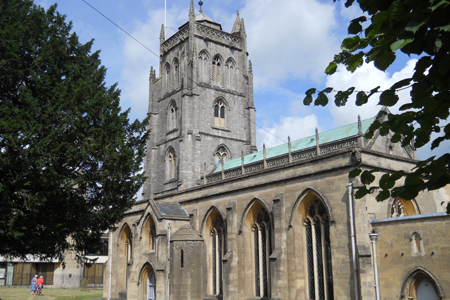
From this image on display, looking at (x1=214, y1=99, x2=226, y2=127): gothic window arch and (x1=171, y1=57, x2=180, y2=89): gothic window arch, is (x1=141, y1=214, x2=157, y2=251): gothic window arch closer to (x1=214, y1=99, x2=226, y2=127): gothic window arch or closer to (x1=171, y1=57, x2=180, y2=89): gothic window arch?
(x1=214, y1=99, x2=226, y2=127): gothic window arch

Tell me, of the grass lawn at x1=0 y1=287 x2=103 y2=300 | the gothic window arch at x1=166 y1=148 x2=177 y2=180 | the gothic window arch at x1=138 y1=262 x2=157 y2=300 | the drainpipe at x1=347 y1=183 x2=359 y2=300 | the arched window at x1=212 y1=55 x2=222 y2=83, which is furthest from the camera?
the arched window at x1=212 y1=55 x2=222 y2=83

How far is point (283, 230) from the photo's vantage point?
75.3ft

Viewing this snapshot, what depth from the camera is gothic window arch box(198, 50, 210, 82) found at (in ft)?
149

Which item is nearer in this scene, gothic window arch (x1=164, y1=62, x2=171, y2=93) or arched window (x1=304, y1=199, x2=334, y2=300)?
arched window (x1=304, y1=199, x2=334, y2=300)

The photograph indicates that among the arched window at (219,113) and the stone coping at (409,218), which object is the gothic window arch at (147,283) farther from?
the arched window at (219,113)

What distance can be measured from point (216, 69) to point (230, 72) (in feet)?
5.73

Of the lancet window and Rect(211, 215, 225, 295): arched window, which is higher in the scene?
the lancet window

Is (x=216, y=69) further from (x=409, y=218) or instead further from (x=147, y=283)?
(x=409, y=218)

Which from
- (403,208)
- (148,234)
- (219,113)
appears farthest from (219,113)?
(403,208)

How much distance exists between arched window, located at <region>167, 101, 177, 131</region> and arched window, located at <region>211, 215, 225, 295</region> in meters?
19.0

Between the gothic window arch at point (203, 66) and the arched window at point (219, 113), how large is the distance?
288 centimetres

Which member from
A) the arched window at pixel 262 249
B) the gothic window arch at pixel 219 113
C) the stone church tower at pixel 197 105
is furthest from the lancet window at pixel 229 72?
the arched window at pixel 262 249

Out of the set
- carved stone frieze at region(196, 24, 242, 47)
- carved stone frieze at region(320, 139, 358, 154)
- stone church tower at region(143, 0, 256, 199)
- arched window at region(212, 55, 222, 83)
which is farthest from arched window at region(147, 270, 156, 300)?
carved stone frieze at region(196, 24, 242, 47)

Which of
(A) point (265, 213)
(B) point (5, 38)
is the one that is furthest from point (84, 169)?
(A) point (265, 213)
